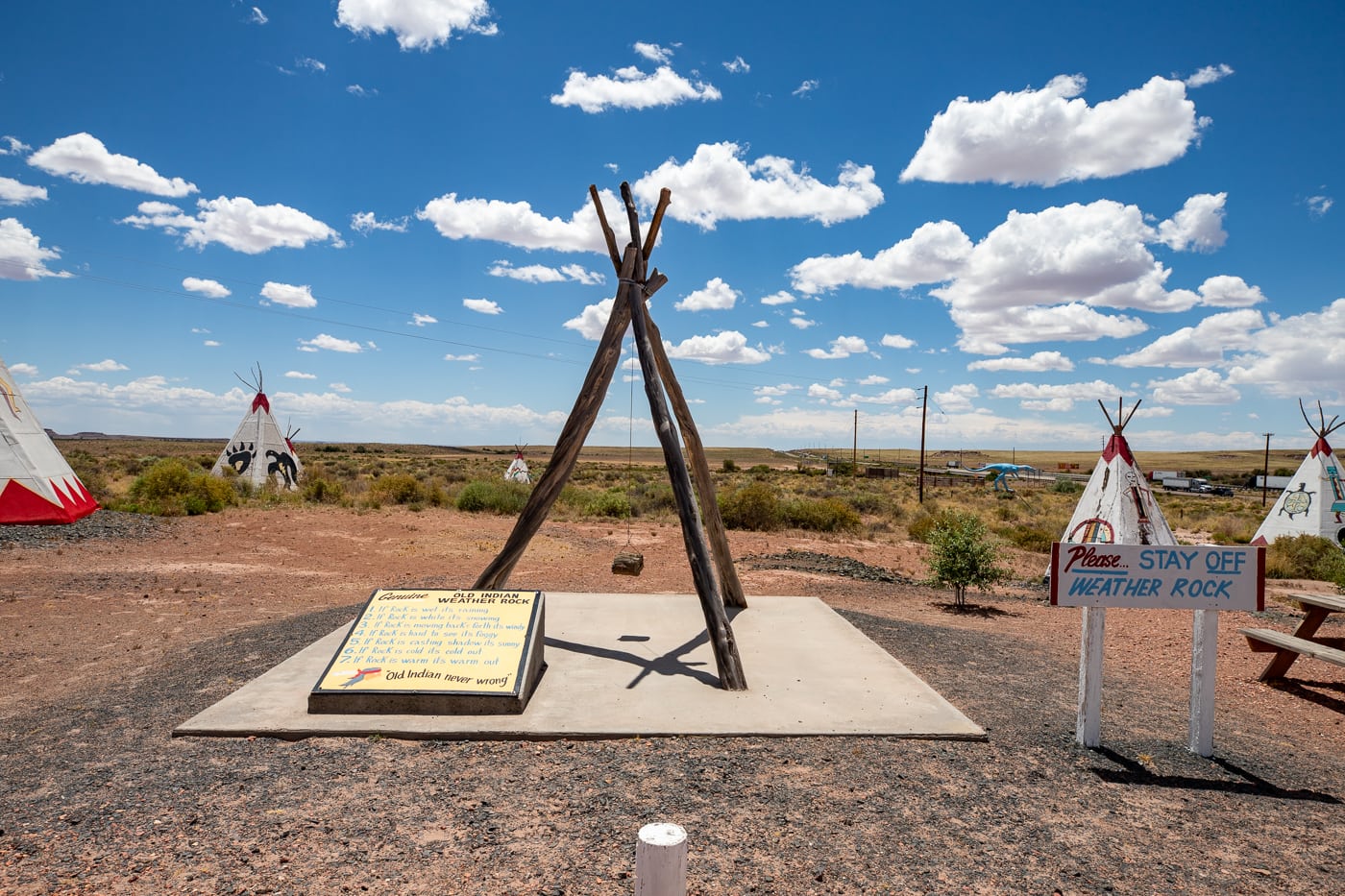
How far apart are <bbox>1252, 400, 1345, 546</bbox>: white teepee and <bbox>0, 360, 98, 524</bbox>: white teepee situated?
84.1ft

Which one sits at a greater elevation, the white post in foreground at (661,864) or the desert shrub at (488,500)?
the white post in foreground at (661,864)

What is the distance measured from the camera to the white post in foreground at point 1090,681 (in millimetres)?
4914

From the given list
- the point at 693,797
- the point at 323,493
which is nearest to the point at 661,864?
the point at 693,797

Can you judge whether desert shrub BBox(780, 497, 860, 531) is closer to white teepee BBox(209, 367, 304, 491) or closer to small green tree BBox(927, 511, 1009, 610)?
small green tree BBox(927, 511, 1009, 610)

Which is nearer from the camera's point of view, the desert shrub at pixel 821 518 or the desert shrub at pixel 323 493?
the desert shrub at pixel 821 518

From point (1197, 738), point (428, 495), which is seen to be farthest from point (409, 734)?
point (428, 495)

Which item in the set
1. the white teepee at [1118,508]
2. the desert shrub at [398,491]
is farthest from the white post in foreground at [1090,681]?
the desert shrub at [398,491]

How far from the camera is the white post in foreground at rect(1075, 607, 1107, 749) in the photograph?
4.91 m

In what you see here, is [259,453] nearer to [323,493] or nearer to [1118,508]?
[323,493]

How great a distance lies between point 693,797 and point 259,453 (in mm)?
23963

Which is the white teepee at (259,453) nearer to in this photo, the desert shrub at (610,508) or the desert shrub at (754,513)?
the desert shrub at (610,508)

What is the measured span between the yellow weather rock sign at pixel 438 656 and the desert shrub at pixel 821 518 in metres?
15.2

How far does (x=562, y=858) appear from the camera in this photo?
11.2 ft

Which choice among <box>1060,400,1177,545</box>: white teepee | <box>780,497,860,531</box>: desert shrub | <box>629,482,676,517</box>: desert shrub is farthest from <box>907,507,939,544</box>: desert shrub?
<box>629,482,676,517</box>: desert shrub
